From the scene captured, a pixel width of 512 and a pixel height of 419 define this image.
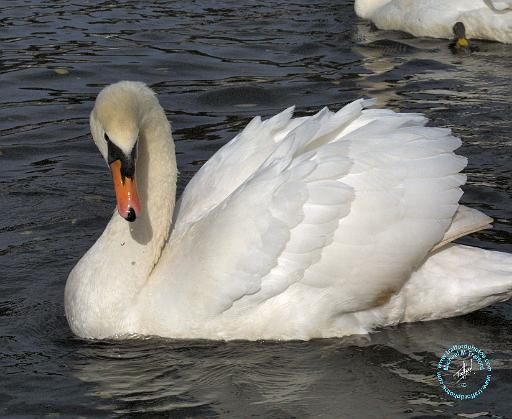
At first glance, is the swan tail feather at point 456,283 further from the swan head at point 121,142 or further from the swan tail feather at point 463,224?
the swan head at point 121,142

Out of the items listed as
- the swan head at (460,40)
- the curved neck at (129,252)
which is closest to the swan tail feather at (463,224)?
the curved neck at (129,252)

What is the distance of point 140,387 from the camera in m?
6.11

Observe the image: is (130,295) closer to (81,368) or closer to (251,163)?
(81,368)

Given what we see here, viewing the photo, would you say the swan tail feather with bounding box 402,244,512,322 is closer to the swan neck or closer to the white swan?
the white swan

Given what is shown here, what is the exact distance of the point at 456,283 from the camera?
6.64 metres

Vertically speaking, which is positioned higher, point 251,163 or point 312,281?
point 251,163

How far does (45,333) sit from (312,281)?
159cm

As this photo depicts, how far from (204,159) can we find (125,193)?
11.8 ft

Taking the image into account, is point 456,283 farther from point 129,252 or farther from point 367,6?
point 367,6

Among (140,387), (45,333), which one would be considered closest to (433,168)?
(140,387)

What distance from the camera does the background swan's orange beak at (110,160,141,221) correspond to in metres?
6.18

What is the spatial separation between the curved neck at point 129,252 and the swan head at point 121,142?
36 cm

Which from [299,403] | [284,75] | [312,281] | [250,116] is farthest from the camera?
[284,75]

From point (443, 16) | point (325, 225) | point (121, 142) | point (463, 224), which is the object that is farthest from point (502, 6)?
point (121, 142)
